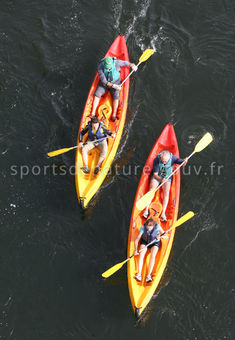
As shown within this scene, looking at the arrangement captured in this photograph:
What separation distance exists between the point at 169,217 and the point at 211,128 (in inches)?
113

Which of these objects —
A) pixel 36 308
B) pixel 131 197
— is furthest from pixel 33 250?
pixel 131 197

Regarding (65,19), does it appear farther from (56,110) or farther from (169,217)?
(169,217)

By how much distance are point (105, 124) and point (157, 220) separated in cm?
277

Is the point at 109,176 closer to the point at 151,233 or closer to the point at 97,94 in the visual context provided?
the point at 97,94

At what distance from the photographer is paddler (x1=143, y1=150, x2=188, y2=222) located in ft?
32.9

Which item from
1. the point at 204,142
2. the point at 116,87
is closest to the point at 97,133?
the point at 116,87

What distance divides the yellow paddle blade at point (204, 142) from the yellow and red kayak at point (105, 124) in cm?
186

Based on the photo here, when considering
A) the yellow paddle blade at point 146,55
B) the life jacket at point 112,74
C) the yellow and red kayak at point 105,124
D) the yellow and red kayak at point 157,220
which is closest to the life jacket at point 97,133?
the yellow and red kayak at point 105,124

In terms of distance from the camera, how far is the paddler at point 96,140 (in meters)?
10.5

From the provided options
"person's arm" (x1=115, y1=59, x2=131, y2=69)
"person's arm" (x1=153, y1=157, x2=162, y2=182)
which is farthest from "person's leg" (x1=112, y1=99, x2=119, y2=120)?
"person's arm" (x1=153, y1=157, x2=162, y2=182)

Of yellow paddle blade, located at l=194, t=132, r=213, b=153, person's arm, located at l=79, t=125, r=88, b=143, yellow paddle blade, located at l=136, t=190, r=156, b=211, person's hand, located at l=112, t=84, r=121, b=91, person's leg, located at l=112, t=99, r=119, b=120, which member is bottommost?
yellow paddle blade, located at l=136, t=190, r=156, b=211

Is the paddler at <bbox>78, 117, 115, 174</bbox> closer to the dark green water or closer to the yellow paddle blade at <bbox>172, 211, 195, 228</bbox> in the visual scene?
the dark green water

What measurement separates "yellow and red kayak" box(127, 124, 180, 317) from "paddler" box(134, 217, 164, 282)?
0.09 metres

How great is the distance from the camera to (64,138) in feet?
38.2
